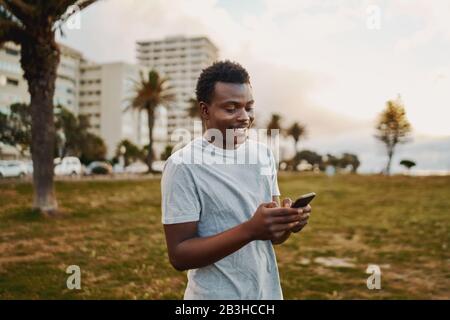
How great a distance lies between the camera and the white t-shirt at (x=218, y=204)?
73.1 inches

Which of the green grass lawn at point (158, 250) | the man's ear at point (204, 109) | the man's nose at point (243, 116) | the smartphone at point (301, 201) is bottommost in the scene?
the green grass lawn at point (158, 250)

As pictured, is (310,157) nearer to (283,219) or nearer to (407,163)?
(407,163)

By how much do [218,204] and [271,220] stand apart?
353mm

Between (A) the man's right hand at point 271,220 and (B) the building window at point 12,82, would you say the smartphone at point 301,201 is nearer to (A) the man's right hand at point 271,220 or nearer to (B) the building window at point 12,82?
(A) the man's right hand at point 271,220

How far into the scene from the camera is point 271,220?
1.60 metres

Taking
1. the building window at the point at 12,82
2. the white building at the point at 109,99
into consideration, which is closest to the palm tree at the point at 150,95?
the building window at the point at 12,82

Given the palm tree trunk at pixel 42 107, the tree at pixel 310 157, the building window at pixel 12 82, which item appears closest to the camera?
the palm tree trunk at pixel 42 107

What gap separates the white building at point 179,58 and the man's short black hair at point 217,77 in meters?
147

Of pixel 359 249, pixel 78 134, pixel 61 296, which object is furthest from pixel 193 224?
pixel 78 134

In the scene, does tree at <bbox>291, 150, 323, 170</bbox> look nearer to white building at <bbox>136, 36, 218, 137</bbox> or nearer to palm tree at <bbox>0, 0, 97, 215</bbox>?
palm tree at <bbox>0, 0, 97, 215</bbox>

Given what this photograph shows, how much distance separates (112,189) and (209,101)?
853 inches

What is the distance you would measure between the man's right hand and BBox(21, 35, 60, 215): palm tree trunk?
44.7 feet

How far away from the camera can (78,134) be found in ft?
156
